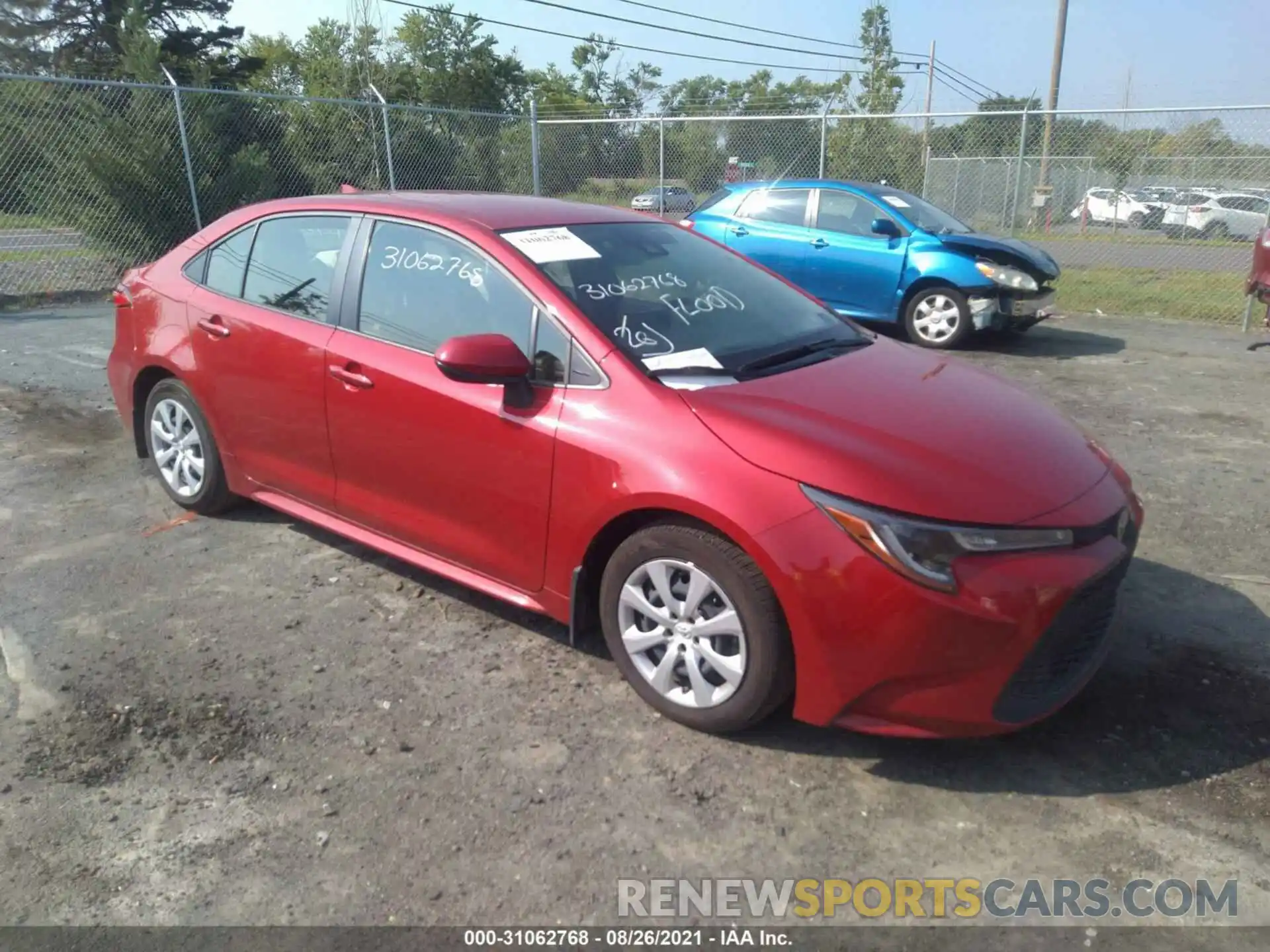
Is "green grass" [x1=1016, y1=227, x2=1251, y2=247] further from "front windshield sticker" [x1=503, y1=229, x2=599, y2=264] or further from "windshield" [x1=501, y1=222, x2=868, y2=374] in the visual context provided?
"front windshield sticker" [x1=503, y1=229, x2=599, y2=264]

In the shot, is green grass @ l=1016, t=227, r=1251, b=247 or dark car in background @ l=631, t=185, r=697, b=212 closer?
green grass @ l=1016, t=227, r=1251, b=247

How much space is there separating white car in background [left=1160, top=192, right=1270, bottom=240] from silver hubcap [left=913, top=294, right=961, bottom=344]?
7.34 meters

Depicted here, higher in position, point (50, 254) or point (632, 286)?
point (632, 286)

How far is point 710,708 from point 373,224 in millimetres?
2338

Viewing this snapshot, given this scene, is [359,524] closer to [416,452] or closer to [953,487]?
[416,452]

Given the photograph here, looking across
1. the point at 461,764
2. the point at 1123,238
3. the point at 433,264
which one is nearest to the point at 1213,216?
the point at 1123,238

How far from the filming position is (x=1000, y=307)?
9.09 metres

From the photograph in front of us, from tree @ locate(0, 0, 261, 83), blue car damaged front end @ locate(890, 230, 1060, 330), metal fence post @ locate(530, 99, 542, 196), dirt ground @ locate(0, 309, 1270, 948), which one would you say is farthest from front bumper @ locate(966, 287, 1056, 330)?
tree @ locate(0, 0, 261, 83)

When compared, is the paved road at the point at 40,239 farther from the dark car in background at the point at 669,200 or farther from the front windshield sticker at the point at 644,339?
the front windshield sticker at the point at 644,339

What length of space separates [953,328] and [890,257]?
Result: 2.99 feet

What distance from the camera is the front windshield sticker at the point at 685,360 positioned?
10.8 feet

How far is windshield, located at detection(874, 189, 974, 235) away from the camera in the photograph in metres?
9.50

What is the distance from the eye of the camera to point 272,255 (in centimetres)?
434

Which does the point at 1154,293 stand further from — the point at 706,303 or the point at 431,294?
the point at 431,294
